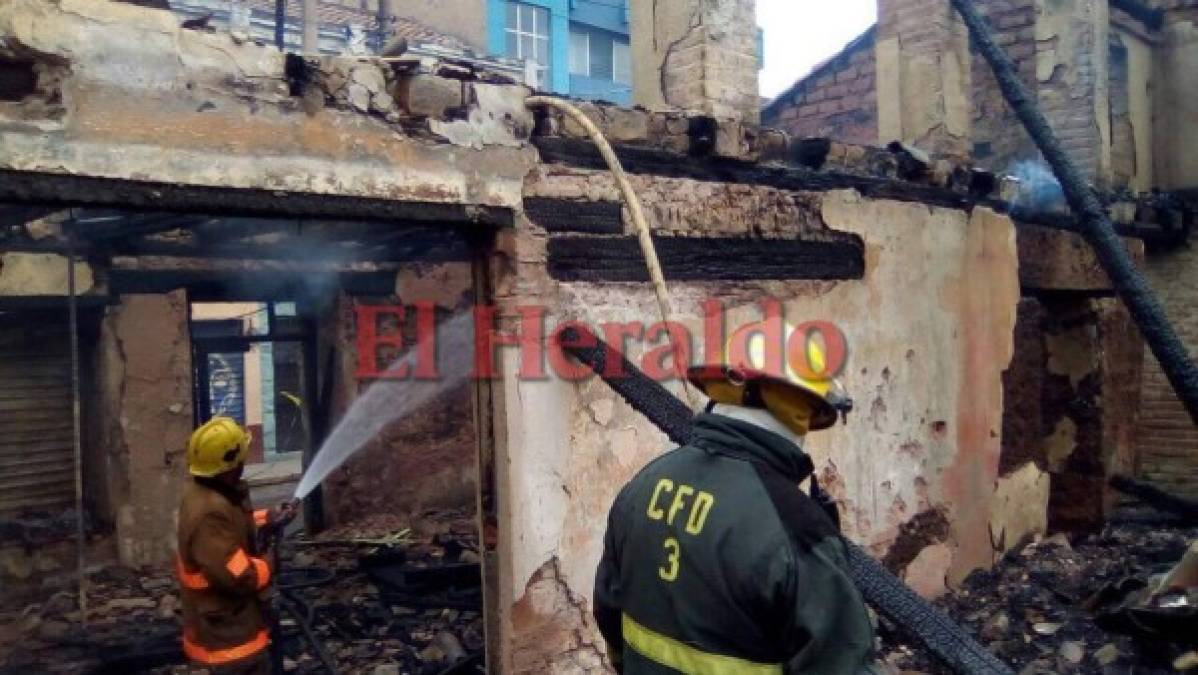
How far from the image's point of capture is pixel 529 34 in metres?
24.0

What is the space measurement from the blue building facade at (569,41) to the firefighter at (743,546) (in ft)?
69.3

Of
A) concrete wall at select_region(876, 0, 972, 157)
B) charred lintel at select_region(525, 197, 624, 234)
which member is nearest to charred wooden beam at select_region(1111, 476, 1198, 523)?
concrete wall at select_region(876, 0, 972, 157)

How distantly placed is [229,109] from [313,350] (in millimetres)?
6801

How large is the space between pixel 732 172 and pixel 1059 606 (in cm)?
357

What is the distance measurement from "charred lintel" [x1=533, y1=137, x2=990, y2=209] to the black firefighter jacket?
6.09 ft

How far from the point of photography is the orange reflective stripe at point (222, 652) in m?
3.85

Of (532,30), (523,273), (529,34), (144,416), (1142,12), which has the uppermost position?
(532,30)

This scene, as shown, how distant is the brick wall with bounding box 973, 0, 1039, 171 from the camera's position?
883 cm

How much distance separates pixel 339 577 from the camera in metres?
7.19

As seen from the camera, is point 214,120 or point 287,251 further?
point 287,251

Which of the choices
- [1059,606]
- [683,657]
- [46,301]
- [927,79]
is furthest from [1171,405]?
[46,301]

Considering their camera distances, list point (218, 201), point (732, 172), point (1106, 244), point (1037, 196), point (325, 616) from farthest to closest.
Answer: point (1037, 196) < point (325, 616) < point (1106, 244) < point (732, 172) < point (218, 201)

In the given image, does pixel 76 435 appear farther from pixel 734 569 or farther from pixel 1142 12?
pixel 1142 12

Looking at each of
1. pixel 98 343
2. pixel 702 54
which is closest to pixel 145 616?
pixel 98 343
